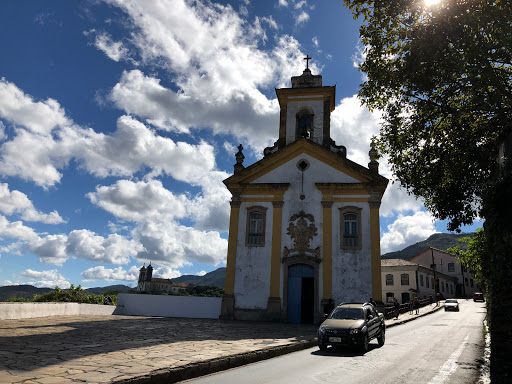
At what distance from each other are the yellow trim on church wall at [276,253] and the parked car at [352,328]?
8144 millimetres

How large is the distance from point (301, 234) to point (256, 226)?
2.73 m

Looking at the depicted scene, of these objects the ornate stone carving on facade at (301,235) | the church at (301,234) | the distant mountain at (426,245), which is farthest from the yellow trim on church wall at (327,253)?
the distant mountain at (426,245)

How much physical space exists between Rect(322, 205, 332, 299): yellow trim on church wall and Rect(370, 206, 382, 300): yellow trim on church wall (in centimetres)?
225

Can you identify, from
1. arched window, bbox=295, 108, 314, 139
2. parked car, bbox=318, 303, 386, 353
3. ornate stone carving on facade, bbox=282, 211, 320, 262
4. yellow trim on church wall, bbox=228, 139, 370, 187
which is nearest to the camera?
parked car, bbox=318, 303, 386, 353

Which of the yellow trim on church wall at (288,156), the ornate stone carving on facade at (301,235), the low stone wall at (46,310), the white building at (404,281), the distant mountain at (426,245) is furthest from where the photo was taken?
the distant mountain at (426,245)

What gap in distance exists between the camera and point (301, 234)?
851 inches

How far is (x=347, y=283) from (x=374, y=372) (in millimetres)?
12725

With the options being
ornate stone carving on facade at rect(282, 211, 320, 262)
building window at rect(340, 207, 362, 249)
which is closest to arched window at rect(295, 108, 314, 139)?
ornate stone carving on facade at rect(282, 211, 320, 262)

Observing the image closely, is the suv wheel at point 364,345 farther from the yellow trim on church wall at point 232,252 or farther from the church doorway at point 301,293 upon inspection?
the yellow trim on church wall at point 232,252

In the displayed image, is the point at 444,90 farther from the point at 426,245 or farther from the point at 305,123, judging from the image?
Answer: the point at 426,245

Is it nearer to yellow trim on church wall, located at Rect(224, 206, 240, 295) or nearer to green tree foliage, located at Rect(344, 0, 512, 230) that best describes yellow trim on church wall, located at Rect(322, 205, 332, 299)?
yellow trim on church wall, located at Rect(224, 206, 240, 295)

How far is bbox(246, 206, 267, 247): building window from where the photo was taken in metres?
22.1

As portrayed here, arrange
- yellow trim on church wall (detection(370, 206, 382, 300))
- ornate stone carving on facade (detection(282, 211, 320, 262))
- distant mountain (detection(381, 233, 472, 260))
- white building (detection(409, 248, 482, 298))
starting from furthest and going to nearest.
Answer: distant mountain (detection(381, 233, 472, 260)) → white building (detection(409, 248, 482, 298)) → ornate stone carving on facade (detection(282, 211, 320, 262)) → yellow trim on church wall (detection(370, 206, 382, 300))

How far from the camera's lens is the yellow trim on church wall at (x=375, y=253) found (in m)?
20.0
